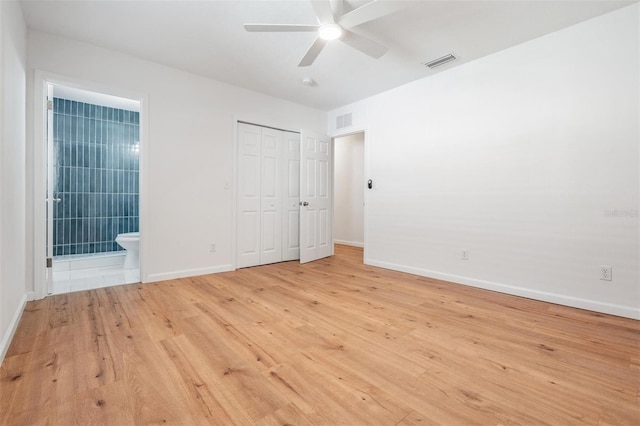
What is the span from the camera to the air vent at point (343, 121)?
473 centimetres

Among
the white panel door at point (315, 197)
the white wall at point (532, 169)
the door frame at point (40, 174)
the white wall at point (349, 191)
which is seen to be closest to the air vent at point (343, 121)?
the white panel door at point (315, 197)

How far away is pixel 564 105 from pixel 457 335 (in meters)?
2.39

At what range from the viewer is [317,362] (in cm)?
170

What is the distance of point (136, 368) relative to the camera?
1617 millimetres

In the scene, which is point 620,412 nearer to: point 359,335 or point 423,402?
point 423,402

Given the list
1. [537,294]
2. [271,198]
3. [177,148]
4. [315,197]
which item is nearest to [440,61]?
[315,197]

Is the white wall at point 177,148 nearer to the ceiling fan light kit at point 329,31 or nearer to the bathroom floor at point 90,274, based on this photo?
the bathroom floor at point 90,274

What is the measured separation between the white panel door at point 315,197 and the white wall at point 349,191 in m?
1.17

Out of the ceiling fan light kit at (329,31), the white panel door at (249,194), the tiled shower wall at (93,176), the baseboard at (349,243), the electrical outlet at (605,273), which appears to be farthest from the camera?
the baseboard at (349,243)

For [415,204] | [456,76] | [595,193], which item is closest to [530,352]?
[595,193]

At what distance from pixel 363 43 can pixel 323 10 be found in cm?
51

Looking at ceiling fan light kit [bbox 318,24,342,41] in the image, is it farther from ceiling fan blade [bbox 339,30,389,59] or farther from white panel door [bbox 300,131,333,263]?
white panel door [bbox 300,131,333,263]

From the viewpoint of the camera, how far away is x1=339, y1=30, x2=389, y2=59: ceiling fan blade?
7.73ft

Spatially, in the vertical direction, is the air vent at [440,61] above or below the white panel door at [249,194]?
above
